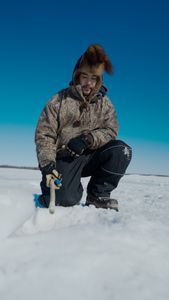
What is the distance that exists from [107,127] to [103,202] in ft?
2.33

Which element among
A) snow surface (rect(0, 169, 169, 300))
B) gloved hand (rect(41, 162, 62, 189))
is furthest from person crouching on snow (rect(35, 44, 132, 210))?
snow surface (rect(0, 169, 169, 300))

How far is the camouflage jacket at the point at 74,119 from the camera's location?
9.96ft

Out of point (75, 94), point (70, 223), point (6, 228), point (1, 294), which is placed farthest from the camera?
point (75, 94)

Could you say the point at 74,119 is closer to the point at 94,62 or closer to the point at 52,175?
the point at 94,62

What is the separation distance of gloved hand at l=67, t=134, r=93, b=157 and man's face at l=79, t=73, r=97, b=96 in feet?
1.36

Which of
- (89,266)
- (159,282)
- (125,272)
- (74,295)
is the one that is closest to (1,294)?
(74,295)

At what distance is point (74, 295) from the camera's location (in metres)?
1.21

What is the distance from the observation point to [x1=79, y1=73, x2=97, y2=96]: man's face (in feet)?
10.2

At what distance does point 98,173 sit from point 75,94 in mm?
793

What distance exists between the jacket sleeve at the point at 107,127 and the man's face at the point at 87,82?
0.67 feet

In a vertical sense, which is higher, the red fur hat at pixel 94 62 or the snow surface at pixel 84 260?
the red fur hat at pixel 94 62

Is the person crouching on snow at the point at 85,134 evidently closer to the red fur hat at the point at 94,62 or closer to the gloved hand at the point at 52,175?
the red fur hat at the point at 94,62

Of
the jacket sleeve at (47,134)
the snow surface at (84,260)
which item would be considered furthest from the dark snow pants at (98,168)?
the snow surface at (84,260)

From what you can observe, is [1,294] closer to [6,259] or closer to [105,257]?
[6,259]
